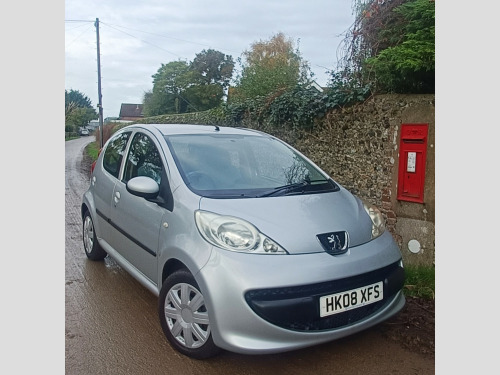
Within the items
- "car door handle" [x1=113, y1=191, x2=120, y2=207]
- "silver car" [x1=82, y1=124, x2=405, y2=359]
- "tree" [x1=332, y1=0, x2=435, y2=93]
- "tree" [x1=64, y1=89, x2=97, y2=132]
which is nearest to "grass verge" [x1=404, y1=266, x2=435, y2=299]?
"silver car" [x1=82, y1=124, x2=405, y2=359]

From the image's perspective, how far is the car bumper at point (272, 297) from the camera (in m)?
2.54

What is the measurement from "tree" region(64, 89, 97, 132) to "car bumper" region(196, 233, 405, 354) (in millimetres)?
34458

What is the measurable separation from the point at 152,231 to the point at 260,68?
10.9 metres

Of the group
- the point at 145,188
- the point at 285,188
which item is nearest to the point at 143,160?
the point at 145,188

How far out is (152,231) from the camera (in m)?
3.30

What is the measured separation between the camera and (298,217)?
2.90 meters

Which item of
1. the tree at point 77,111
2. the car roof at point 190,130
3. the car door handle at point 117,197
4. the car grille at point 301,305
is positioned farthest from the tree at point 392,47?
the tree at point 77,111

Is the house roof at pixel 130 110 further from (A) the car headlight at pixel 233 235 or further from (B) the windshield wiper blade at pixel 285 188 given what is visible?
(A) the car headlight at pixel 233 235

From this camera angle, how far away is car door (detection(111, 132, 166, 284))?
131 inches

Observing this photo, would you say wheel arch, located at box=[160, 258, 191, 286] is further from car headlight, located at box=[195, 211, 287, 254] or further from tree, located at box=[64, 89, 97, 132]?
tree, located at box=[64, 89, 97, 132]

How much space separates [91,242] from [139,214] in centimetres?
172

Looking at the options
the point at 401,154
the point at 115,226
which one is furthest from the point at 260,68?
the point at 115,226

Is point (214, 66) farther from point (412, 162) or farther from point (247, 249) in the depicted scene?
point (247, 249)

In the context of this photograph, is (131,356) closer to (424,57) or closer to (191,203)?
(191,203)
